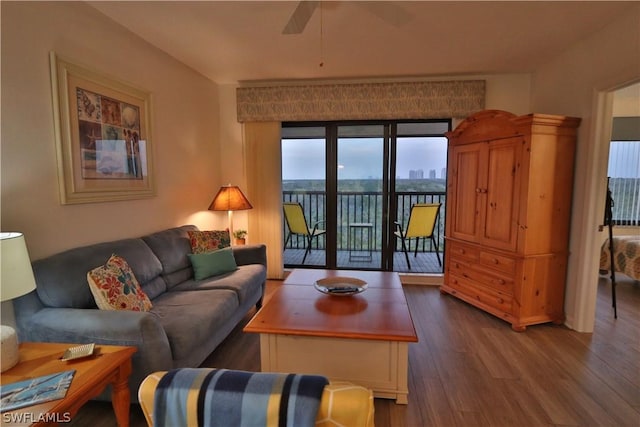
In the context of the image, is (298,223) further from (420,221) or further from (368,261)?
(420,221)

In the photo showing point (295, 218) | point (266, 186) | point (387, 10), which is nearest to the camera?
point (387, 10)

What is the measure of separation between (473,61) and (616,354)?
9.13 ft

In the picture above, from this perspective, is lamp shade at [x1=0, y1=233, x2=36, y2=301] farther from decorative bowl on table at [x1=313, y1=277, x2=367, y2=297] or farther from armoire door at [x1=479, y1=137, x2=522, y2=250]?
armoire door at [x1=479, y1=137, x2=522, y2=250]

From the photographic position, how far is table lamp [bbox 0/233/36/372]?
1.30 m

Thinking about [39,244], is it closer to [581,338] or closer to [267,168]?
[267,168]

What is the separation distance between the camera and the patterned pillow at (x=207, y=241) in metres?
2.97

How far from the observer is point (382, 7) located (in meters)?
1.99

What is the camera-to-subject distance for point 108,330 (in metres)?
1.65

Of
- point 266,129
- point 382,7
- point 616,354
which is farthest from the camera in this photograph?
point 266,129

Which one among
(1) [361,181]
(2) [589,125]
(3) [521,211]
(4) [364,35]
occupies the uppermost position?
(4) [364,35]

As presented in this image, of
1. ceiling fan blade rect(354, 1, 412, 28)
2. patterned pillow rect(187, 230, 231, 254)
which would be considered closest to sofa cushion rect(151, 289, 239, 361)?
patterned pillow rect(187, 230, 231, 254)

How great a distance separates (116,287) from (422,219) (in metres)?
3.48

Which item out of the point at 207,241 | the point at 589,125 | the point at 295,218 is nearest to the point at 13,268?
the point at 207,241

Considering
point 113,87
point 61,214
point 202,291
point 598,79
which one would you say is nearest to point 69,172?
point 61,214
